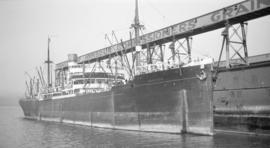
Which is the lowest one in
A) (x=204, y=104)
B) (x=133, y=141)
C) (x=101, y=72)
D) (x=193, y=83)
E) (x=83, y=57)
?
(x=133, y=141)

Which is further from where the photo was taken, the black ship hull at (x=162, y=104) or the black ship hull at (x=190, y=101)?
the black ship hull at (x=190, y=101)

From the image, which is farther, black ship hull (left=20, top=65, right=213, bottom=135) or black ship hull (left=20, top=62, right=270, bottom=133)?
black ship hull (left=20, top=62, right=270, bottom=133)

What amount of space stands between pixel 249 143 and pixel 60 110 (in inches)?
1250

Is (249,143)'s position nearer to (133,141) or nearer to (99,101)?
(133,141)

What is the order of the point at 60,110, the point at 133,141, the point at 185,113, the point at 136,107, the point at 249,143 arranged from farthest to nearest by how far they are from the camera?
the point at 60,110 → the point at 136,107 → the point at 185,113 → the point at 133,141 → the point at 249,143

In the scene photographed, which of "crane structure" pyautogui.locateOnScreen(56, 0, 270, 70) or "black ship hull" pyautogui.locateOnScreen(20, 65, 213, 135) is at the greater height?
"crane structure" pyautogui.locateOnScreen(56, 0, 270, 70)

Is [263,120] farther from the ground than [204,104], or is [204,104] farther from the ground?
[204,104]

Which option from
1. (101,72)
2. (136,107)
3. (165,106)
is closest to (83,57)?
(101,72)

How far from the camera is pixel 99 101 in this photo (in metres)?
33.0

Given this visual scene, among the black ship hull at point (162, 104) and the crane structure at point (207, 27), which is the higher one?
the crane structure at point (207, 27)

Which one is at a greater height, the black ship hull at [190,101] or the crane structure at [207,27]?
the crane structure at [207,27]

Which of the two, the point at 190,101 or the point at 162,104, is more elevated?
the point at 190,101

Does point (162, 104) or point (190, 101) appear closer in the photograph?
point (190, 101)

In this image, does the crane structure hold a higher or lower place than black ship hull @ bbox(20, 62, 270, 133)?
higher
